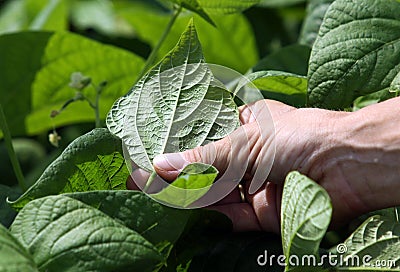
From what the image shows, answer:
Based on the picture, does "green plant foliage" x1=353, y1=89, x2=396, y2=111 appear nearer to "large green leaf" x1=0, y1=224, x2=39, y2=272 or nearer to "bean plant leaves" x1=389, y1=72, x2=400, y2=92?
"bean plant leaves" x1=389, y1=72, x2=400, y2=92

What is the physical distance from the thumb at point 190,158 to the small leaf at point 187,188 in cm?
4

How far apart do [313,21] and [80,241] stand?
0.65m

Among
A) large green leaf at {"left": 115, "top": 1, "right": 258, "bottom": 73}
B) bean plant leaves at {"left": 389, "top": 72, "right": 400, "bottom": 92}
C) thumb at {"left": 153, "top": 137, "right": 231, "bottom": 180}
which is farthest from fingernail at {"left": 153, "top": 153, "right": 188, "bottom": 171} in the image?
large green leaf at {"left": 115, "top": 1, "right": 258, "bottom": 73}

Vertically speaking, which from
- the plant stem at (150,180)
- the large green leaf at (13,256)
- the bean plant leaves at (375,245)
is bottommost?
the bean plant leaves at (375,245)

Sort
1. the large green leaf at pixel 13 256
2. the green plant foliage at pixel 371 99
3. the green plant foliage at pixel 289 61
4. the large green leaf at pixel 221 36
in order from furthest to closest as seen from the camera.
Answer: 1. the large green leaf at pixel 221 36
2. the green plant foliage at pixel 289 61
3. the green plant foliage at pixel 371 99
4. the large green leaf at pixel 13 256

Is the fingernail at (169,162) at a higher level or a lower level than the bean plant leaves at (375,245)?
higher

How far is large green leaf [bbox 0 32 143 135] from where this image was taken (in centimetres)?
114

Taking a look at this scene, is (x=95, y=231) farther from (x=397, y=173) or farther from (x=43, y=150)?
(x=43, y=150)

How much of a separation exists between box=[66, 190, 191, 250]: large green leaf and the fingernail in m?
0.06

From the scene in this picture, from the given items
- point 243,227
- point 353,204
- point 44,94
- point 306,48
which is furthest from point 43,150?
point 353,204

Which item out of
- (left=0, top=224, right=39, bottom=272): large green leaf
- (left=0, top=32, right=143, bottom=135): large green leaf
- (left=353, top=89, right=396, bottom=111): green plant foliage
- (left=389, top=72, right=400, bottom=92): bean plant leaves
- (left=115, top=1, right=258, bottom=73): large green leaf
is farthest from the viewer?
(left=115, top=1, right=258, bottom=73): large green leaf

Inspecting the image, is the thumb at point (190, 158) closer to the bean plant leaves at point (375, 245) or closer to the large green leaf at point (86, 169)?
the large green leaf at point (86, 169)

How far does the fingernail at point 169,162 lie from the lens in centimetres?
70

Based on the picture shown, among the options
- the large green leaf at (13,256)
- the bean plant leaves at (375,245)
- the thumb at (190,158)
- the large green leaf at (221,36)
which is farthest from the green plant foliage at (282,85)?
the large green leaf at (221,36)
